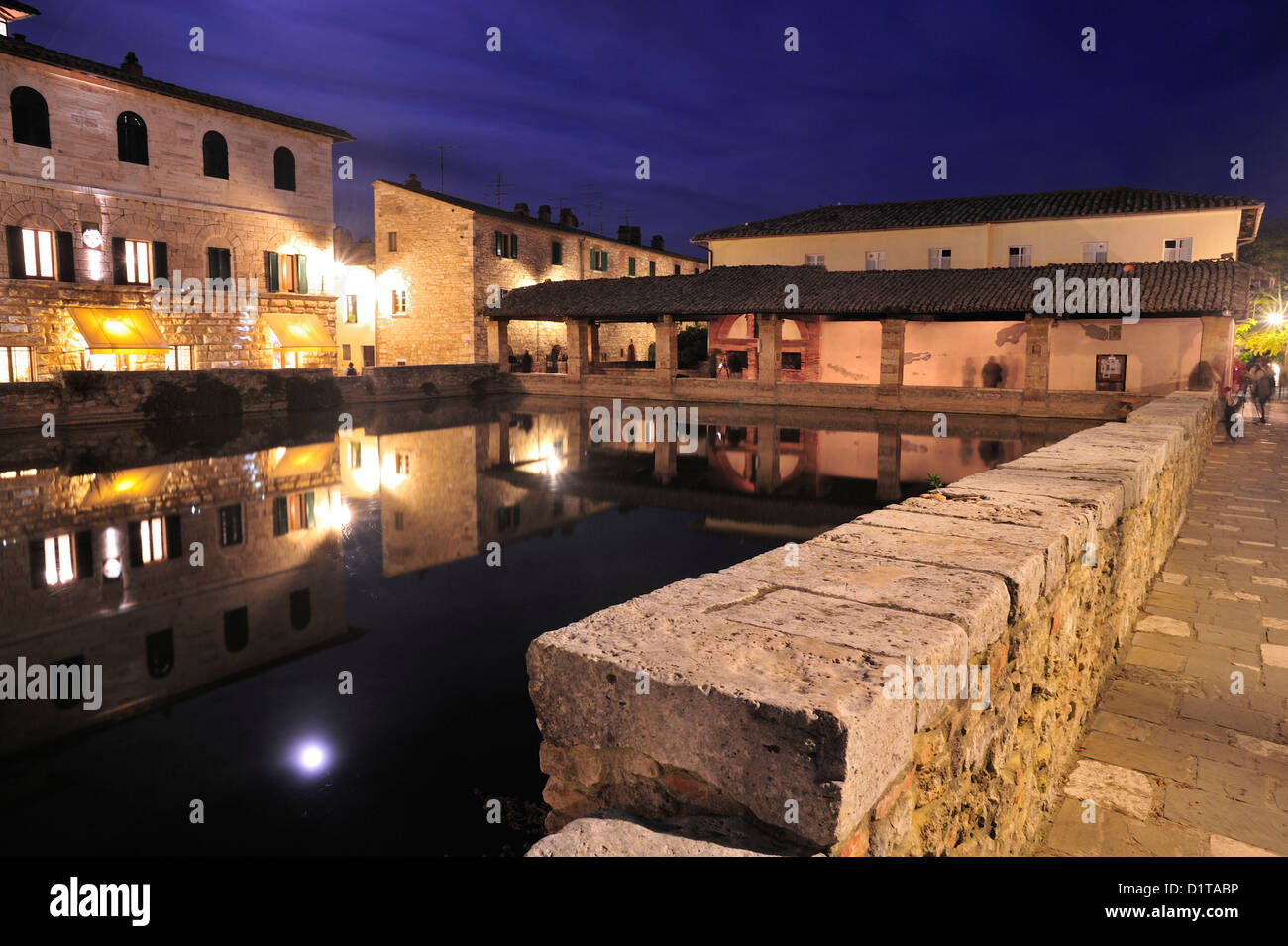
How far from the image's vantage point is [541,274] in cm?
3519

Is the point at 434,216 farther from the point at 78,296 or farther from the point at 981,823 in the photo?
the point at 981,823

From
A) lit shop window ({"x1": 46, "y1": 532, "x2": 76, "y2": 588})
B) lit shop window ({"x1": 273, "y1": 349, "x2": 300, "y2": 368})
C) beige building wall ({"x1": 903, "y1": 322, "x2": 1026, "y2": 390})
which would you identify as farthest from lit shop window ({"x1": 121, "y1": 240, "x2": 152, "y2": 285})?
beige building wall ({"x1": 903, "y1": 322, "x2": 1026, "y2": 390})

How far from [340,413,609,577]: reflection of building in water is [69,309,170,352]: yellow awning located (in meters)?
8.71

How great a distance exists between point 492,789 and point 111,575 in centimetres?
498

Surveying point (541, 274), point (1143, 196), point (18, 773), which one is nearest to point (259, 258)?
point (541, 274)

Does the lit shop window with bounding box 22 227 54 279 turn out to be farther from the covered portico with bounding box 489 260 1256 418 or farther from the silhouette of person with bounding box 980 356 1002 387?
the silhouette of person with bounding box 980 356 1002 387

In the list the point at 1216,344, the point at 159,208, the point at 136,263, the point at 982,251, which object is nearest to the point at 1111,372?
the point at 1216,344

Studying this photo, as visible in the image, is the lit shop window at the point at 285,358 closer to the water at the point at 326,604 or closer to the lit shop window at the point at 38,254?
the lit shop window at the point at 38,254

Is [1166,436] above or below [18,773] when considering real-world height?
above

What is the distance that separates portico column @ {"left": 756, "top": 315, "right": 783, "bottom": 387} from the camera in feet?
82.1

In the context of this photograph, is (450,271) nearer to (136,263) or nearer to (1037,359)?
(136,263)

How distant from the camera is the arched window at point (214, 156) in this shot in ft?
76.3

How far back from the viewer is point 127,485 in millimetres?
10688
